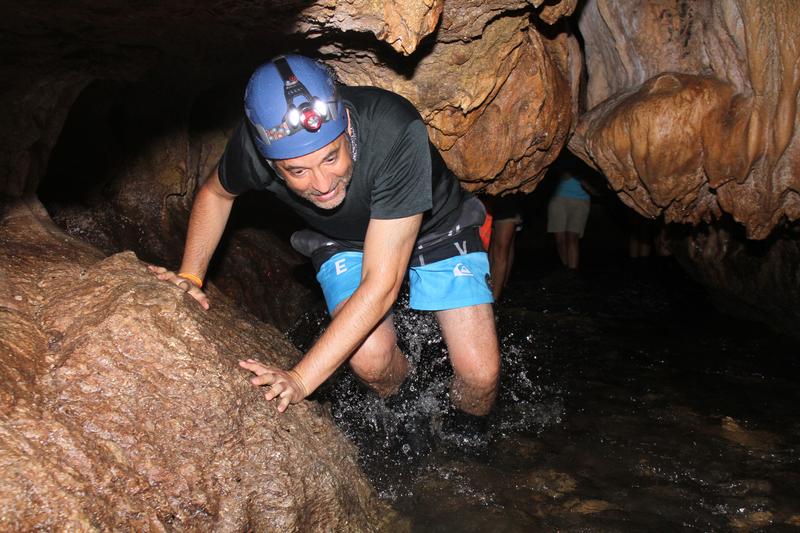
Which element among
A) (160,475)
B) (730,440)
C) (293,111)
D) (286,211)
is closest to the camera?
(160,475)

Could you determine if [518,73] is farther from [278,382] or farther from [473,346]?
[278,382]

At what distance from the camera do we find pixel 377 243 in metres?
3.06

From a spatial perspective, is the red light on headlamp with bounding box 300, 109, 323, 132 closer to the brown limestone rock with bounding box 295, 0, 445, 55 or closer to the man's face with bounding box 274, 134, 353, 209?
the man's face with bounding box 274, 134, 353, 209

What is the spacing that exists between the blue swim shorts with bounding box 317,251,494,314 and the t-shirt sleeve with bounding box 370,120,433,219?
36.8 inches

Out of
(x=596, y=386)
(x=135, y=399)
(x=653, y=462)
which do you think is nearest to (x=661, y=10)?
(x=596, y=386)

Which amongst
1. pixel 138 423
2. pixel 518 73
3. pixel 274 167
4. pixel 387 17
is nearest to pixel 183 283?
pixel 274 167

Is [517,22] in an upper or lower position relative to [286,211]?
upper

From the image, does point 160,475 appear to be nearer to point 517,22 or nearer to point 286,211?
point 517,22

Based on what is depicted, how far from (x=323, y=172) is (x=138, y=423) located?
132 cm

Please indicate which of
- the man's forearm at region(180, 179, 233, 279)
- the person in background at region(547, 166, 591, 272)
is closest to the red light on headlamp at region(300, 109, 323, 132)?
the man's forearm at region(180, 179, 233, 279)

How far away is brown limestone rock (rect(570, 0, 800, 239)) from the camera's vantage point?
4809mm

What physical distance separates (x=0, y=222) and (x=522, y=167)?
3.78 m

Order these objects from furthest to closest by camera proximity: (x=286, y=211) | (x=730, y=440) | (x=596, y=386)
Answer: (x=286, y=211) < (x=596, y=386) < (x=730, y=440)

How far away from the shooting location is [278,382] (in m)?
2.85
